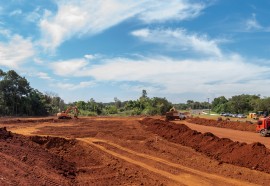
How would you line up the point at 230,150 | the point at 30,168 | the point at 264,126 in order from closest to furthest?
the point at 30,168
the point at 230,150
the point at 264,126

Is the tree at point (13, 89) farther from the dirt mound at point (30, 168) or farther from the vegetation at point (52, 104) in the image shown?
the dirt mound at point (30, 168)

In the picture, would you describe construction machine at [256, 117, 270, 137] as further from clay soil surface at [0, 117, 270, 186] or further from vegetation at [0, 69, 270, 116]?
vegetation at [0, 69, 270, 116]

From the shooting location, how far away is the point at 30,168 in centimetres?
1017

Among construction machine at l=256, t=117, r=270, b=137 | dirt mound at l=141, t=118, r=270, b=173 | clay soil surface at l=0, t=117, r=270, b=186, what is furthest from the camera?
construction machine at l=256, t=117, r=270, b=137

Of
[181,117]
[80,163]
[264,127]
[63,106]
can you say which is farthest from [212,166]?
[63,106]

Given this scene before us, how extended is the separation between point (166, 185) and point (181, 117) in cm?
3999

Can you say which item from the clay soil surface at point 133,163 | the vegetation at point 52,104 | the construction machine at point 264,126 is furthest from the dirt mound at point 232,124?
the vegetation at point 52,104

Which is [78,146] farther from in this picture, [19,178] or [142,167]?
[19,178]

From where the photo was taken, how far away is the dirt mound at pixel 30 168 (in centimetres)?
869

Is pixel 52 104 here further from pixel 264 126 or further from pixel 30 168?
pixel 30 168

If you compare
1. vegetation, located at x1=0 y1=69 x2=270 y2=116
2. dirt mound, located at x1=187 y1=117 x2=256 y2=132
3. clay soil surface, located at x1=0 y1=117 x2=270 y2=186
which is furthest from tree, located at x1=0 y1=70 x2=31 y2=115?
clay soil surface, located at x1=0 y1=117 x2=270 y2=186

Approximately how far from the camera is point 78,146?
722 inches

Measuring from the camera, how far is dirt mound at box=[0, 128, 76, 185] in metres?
8.69

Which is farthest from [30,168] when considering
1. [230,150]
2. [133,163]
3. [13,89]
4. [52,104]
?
[52,104]
